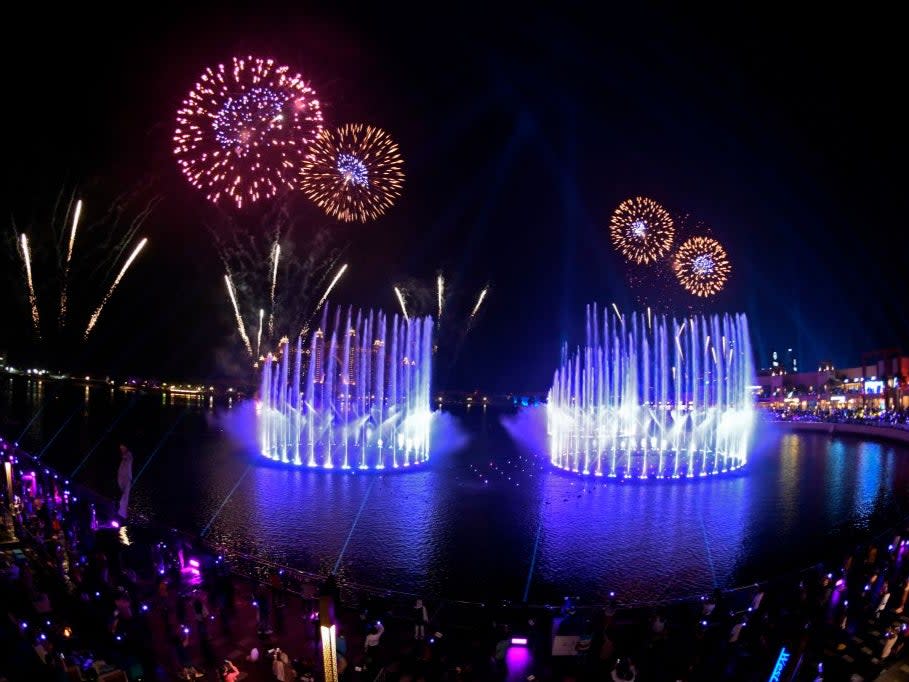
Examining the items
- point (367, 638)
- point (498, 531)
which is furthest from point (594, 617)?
point (498, 531)

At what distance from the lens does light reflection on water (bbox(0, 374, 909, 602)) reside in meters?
16.0

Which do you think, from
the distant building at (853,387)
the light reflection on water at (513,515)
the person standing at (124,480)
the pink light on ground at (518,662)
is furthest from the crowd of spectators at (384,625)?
the distant building at (853,387)

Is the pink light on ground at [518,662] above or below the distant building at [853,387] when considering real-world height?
below

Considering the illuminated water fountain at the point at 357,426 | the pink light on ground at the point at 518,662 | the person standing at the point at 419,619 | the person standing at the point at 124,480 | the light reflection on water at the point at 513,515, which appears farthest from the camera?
the illuminated water fountain at the point at 357,426

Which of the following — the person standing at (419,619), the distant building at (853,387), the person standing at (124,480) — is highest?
the distant building at (853,387)

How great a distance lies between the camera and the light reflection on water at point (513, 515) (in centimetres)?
1598

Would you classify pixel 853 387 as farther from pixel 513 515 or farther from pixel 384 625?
pixel 384 625

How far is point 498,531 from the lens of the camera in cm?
1958

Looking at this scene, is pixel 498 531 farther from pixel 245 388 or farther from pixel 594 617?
pixel 245 388

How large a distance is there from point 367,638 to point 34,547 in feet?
25.0

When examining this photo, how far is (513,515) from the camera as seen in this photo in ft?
71.1

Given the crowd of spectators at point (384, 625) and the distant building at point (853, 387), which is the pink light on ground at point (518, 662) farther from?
the distant building at point (853, 387)

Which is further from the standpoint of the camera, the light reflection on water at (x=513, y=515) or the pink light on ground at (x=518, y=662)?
the light reflection on water at (x=513, y=515)

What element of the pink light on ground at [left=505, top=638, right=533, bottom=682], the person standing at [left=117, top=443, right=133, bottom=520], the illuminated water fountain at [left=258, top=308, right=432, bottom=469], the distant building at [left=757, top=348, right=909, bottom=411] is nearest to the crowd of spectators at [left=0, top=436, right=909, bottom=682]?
the pink light on ground at [left=505, top=638, right=533, bottom=682]
